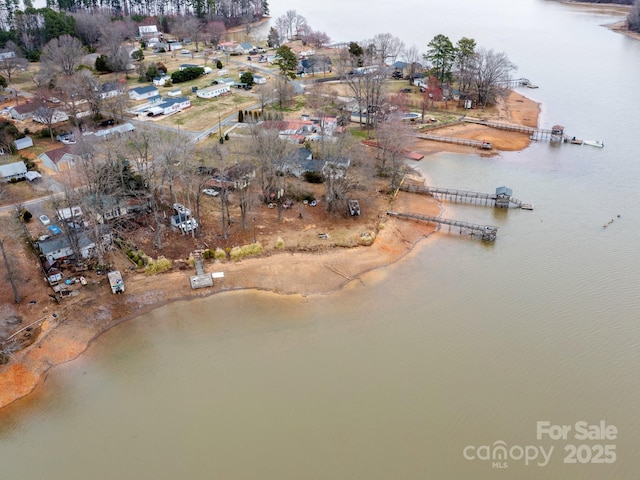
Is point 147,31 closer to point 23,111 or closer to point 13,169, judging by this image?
point 23,111

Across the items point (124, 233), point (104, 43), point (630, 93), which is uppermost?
point (104, 43)

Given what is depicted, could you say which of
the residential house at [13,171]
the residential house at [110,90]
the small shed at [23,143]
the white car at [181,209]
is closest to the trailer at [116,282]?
the white car at [181,209]

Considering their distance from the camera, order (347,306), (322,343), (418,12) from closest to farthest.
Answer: (322,343) < (347,306) < (418,12)

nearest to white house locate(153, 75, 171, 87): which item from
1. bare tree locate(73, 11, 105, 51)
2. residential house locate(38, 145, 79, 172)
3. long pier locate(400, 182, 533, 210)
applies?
bare tree locate(73, 11, 105, 51)

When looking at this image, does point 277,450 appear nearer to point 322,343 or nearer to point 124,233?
point 322,343

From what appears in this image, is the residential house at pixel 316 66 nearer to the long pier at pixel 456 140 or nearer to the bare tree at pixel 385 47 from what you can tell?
the bare tree at pixel 385 47

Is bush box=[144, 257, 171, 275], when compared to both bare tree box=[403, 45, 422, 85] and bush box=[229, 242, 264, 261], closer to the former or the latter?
bush box=[229, 242, 264, 261]

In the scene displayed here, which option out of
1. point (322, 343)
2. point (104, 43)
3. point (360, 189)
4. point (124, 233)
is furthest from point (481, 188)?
point (104, 43)
